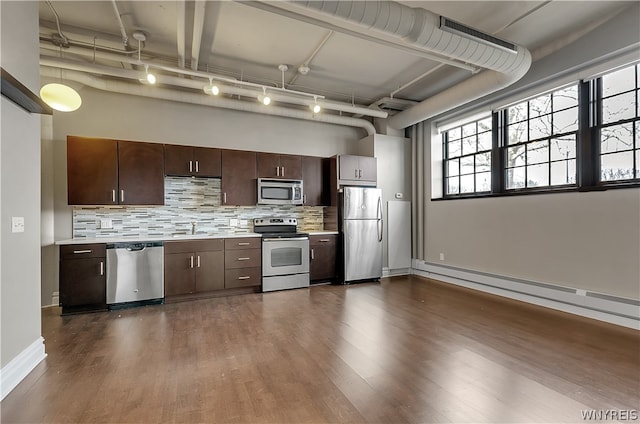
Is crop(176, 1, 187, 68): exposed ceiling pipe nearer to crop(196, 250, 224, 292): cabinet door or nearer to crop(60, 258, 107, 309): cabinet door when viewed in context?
crop(196, 250, 224, 292): cabinet door

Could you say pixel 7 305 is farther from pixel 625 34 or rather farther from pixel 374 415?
pixel 625 34

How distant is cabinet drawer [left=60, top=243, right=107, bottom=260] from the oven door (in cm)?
211

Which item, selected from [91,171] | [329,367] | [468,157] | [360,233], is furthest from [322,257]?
[91,171]

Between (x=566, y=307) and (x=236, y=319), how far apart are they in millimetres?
3972

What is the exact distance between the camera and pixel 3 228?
204 cm

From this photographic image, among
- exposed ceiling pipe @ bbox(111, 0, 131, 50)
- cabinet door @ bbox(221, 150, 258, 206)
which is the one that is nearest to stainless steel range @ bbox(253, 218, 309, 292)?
cabinet door @ bbox(221, 150, 258, 206)

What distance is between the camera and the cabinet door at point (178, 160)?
14.2 ft

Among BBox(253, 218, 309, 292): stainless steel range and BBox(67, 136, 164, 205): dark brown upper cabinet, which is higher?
BBox(67, 136, 164, 205): dark brown upper cabinet

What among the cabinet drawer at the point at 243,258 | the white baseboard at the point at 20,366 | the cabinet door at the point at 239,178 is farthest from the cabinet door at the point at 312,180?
the white baseboard at the point at 20,366

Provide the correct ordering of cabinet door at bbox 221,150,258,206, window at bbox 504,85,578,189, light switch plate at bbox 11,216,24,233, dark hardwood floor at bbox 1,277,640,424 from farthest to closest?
Answer: cabinet door at bbox 221,150,258,206
window at bbox 504,85,578,189
light switch plate at bbox 11,216,24,233
dark hardwood floor at bbox 1,277,640,424

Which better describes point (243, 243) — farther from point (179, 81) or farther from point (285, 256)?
point (179, 81)

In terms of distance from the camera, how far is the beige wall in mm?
2047

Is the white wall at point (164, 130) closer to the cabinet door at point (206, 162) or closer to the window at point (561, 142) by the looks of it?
the cabinet door at point (206, 162)

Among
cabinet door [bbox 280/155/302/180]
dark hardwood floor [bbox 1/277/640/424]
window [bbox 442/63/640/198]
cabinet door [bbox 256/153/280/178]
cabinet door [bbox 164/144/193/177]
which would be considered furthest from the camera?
cabinet door [bbox 280/155/302/180]
